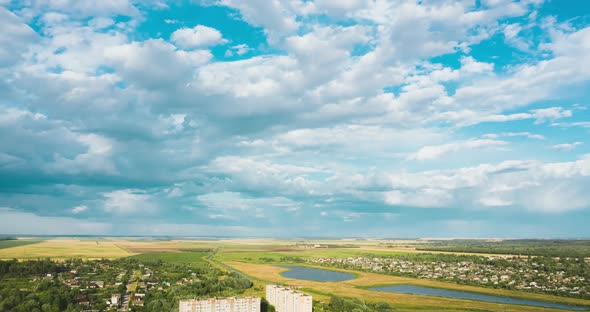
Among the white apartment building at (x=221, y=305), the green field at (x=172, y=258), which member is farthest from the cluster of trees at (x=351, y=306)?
the green field at (x=172, y=258)

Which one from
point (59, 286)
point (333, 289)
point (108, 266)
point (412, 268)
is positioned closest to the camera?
point (59, 286)

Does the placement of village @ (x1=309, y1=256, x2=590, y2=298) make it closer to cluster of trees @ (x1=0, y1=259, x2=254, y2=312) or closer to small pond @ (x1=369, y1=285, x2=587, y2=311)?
small pond @ (x1=369, y1=285, x2=587, y2=311)

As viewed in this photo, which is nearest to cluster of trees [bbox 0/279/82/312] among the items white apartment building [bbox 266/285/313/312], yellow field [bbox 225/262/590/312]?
white apartment building [bbox 266/285/313/312]

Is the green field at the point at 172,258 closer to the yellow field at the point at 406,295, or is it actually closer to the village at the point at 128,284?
the village at the point at 128,284

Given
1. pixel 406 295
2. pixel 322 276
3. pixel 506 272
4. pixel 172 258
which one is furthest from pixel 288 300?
pixel 172 258

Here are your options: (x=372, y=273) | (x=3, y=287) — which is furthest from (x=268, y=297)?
(x=372, y=273)

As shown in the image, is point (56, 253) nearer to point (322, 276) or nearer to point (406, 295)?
point (322, 276)

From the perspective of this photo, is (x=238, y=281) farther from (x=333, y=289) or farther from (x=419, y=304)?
(x=419, y=304)
